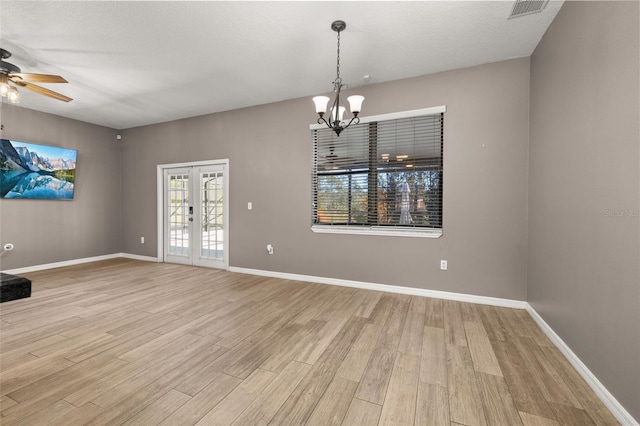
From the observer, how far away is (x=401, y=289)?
3592 millimetres

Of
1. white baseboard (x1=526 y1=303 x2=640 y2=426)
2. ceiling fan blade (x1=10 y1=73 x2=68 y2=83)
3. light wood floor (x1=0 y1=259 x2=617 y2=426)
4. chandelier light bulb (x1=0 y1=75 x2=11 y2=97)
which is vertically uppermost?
ceiling fan blade (x1=10 y1=73 x2=68 y2=83)

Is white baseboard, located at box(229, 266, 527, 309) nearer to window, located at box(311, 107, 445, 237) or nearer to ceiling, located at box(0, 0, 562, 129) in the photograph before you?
window, located at box(311, 107, 445, 237)

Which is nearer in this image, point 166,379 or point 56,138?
point 166,379

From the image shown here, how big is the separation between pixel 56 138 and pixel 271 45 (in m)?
5.00

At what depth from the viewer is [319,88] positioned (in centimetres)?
→ 388

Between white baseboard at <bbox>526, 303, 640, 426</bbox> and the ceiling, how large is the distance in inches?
113

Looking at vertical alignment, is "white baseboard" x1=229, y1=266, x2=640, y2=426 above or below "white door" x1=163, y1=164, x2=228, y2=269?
below

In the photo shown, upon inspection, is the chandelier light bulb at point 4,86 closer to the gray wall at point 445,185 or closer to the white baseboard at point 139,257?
the gray wall at point 445,185

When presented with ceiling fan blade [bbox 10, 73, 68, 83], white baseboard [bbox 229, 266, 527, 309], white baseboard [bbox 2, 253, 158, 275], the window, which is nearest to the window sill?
the window

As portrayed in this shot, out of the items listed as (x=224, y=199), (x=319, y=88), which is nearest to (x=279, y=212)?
(x=224, y=199)

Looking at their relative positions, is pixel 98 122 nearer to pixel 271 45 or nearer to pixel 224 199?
A: pixel 224 199

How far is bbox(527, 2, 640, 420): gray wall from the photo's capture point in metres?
1.47

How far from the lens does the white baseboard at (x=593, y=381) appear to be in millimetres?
1455

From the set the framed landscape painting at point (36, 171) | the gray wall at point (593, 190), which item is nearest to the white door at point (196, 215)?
the framed landscape painting at point (36, 171)
